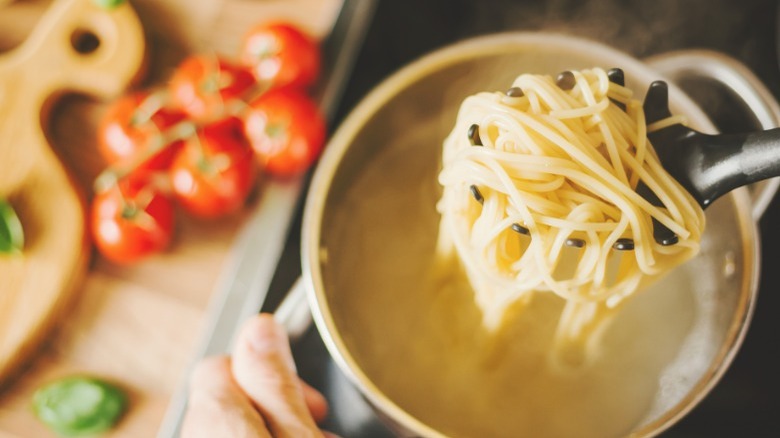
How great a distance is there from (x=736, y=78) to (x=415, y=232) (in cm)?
55

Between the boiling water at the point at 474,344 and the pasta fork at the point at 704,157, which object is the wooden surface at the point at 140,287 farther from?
the pasta fork at the point at 704,157

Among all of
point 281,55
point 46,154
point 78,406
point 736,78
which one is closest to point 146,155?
point 46,154

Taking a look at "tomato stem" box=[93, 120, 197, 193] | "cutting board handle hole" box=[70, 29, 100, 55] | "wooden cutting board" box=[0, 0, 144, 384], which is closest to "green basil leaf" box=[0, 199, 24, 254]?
"wooden cutting board" box=[0, 0, 144, 384]

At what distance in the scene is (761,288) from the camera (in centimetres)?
107

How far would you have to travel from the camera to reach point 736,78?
1.03 m

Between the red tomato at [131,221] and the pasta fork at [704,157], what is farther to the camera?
the red tomato at [131,221]

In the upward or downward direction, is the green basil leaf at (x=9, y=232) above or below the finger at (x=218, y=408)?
above

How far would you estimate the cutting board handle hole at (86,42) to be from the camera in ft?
3.53

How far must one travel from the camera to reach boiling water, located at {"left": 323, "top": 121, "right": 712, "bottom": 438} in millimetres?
835

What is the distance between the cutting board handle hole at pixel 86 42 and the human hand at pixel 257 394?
0.58 m

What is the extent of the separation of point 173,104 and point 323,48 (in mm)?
262

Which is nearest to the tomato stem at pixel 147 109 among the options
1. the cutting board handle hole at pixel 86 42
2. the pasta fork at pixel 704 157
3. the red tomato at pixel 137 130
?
the red tomato at pixel 137 130

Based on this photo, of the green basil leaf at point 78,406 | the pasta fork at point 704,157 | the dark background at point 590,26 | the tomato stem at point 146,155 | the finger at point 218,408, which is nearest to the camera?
the pasta fork at point 704,157

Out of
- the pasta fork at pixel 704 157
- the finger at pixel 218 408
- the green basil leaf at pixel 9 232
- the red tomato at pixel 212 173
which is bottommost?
the finger at pixel 218 408
